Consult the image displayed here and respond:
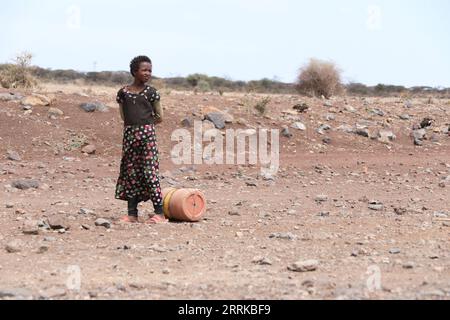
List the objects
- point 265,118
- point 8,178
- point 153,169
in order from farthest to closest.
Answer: point 265,118
point 8,178
point 153,169

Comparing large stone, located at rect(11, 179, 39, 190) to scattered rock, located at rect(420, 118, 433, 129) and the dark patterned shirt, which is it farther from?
scattered rock, located at rect(420, 118, 433, 129)

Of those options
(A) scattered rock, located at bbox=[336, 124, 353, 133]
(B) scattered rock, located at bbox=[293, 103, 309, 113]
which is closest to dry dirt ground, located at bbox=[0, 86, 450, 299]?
(A) scattered rock, located at bbox=[336, 124, 353, 133]

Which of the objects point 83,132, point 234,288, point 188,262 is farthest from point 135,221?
point 83,132

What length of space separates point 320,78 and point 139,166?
17.0 metres

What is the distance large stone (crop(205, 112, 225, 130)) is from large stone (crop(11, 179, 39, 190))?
5668 millimetres

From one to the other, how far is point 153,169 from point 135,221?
55 cm

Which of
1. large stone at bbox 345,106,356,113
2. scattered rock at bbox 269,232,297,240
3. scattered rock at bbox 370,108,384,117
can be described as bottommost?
scattered rock at bbox 269,232,297,240

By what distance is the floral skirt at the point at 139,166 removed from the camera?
6.99m

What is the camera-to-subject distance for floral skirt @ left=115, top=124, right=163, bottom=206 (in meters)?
6.99

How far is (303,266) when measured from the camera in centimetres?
493

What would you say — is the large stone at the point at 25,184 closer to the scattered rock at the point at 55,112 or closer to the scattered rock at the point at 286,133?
the scattered rock at the point at 55,112

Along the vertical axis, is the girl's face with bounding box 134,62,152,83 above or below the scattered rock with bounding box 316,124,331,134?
above
